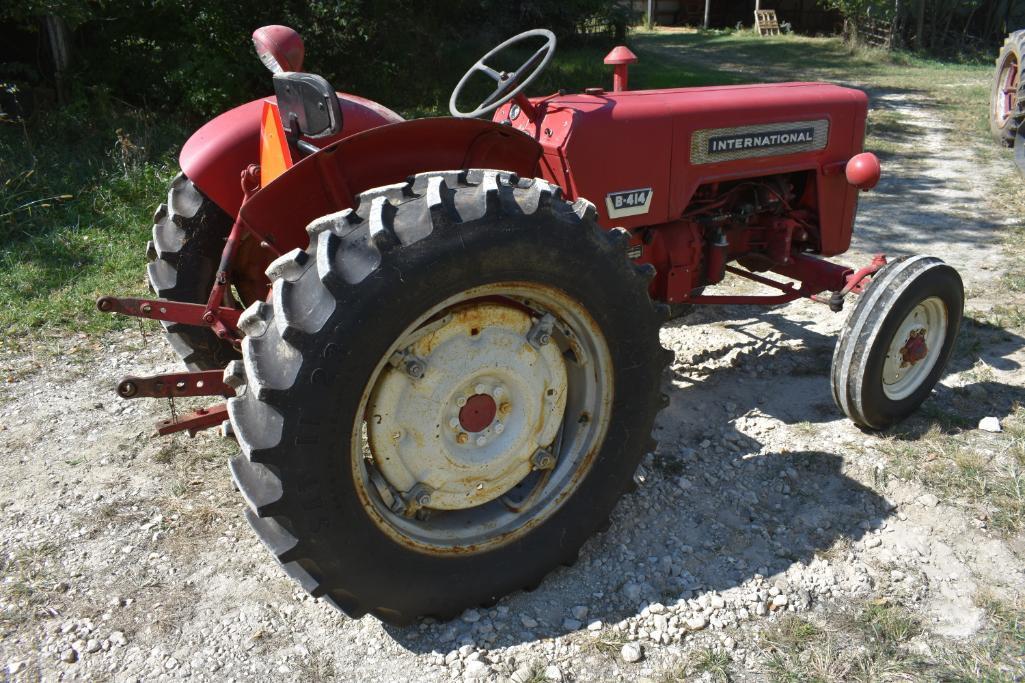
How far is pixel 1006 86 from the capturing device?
934 cm

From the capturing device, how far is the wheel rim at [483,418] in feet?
7.11

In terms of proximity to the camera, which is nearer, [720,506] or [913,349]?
[720,506]

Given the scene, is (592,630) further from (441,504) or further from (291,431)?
(291,431)

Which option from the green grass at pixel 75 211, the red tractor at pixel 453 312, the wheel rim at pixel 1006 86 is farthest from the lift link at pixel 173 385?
the wheel rim at pixel 1006 86

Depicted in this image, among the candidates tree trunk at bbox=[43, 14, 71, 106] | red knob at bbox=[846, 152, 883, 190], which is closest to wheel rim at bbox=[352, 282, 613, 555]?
red knob at bbox=[846, 152, 883, 190]

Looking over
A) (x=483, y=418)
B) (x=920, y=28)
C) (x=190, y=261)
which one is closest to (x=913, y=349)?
(x=483, y=418)

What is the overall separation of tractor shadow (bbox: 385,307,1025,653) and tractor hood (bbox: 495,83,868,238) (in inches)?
Result: 36.9

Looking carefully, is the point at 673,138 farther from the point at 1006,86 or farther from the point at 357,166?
the point at 1006,86

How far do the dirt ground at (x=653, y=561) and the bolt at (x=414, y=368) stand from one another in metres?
0.75

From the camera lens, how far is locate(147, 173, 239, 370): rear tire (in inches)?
116

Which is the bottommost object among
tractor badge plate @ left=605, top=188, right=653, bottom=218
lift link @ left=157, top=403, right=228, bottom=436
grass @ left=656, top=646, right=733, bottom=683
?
grass @ left=656, top=646, right=733, bottom=683

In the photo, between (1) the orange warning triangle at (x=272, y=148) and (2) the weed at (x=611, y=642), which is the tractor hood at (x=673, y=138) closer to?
(1) the orange warning triangle at (x=272, y=148)

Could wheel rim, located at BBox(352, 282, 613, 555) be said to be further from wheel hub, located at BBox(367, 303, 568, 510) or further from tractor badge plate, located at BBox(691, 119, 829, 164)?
tractor badge plate, located at BBox(691, 119, 829, 164)

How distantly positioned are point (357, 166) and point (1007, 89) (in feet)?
31.5
